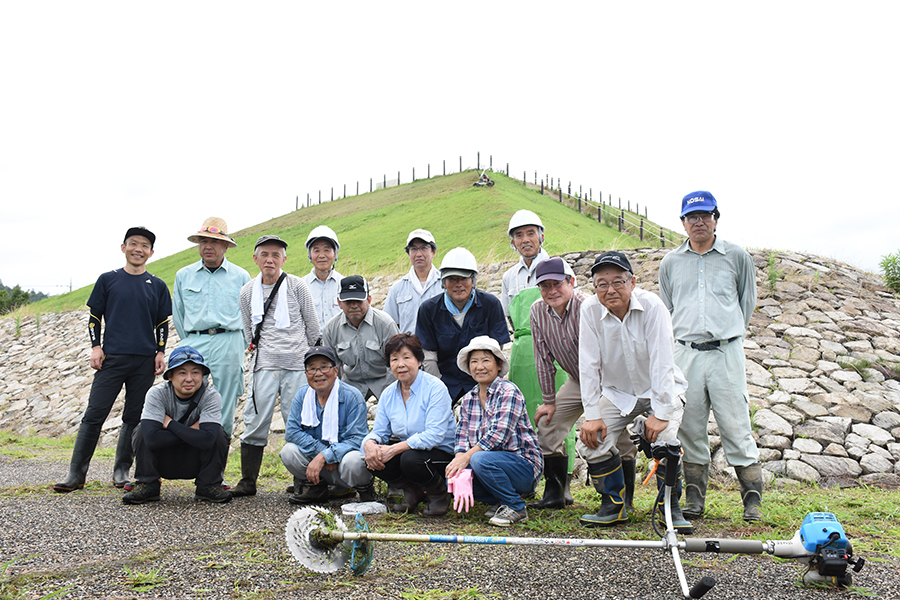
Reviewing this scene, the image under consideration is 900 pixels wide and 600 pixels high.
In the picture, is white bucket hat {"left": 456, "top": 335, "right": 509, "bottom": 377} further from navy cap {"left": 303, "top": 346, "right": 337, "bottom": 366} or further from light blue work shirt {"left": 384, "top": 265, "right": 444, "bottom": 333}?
A: light blue work shirt {"left": 384, "top": 265, "right": 444, "bottom": 333}

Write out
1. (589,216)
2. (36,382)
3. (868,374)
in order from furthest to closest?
(589,216)
(36,382)
(868,374)

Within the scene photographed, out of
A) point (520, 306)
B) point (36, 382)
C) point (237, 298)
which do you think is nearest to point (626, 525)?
point (520, 306)

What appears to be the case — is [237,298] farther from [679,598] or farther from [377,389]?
[679,598]

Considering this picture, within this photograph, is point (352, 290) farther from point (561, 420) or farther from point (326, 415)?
point (561, 420)

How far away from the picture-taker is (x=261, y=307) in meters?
5.10

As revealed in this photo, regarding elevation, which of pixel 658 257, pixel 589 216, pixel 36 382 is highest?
pixel 589 216

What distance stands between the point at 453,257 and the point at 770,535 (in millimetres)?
2921

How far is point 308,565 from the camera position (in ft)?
9.52

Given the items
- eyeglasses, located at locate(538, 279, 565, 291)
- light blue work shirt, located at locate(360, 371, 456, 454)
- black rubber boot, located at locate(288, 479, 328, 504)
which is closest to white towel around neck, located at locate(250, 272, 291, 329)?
light blue work shirt, located at locate(360, 371, 456, 454)

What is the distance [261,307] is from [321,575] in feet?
8.86

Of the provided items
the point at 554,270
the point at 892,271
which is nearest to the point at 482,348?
the point at 554,270

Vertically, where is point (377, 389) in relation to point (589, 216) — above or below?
below

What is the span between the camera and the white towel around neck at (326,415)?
15.4ft

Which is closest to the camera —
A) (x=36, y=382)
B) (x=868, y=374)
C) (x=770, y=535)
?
(x=770, y=535)
